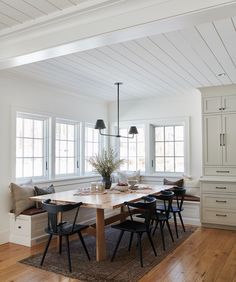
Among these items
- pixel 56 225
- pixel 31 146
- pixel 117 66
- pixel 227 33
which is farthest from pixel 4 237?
pixel 227 33

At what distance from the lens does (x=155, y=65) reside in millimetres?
3900

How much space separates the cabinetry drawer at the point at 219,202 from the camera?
191 inches

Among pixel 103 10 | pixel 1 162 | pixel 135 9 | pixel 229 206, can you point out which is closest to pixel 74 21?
pixel 103 10

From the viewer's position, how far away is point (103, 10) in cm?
227

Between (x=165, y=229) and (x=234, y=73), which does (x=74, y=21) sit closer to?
(x=234, y=73)

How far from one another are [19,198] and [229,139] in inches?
144

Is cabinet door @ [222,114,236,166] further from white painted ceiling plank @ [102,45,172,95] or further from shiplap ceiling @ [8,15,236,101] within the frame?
white painted ceiling plank @ [102,45,172,95]

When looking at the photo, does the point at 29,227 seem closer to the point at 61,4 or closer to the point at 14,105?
the point at 14,105

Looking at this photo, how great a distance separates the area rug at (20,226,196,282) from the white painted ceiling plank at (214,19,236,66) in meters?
2.64

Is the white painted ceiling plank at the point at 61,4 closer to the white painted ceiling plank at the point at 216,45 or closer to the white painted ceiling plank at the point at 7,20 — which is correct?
the white painted ceiling plank at the point at 7,20

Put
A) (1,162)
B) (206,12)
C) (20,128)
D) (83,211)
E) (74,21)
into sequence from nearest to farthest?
1. (206,12)
2. (74,21)
3. (1,162)
4. (20,128)
5. (83,211)

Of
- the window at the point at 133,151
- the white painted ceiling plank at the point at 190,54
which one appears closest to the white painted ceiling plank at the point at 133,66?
the white painted ceiling plank at the point at 190,54

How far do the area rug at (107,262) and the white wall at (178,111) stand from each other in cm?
203

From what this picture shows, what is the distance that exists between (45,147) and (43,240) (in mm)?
1647
